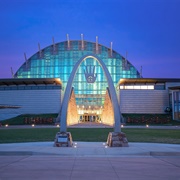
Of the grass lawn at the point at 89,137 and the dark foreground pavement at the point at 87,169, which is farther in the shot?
the grass lawn at the point at 89,137

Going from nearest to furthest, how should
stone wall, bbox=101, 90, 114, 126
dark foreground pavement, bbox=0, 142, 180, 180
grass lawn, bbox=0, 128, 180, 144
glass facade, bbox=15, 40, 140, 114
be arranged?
→ dark foreground pavement, bbox=0, 142, 180, 180 → grass lawn, bbox=0, 128, 180, 144 → stone wall, bbox=101, 90, 114, 126 → glass facade, bbox=15, 40, 140, 114

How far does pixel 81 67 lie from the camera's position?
12388 cm

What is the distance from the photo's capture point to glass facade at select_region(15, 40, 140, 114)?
4899 inches

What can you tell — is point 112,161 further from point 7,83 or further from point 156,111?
point 7,83

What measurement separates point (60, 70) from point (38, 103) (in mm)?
23951

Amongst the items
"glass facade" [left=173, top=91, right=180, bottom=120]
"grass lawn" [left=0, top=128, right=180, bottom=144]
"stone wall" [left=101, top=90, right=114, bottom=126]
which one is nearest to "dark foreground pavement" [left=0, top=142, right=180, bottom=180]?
"grass lawn" [left=0, top=128, right=180, bottom=144]

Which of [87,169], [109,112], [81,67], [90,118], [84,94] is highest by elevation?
[81,67]

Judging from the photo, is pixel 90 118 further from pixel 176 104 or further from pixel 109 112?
pixel 109 112

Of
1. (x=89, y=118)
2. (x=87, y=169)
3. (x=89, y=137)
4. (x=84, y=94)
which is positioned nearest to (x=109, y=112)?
(x=89, y=118)

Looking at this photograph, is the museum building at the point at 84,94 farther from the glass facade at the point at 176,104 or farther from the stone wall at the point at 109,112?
the stone wall at the point at 109,112

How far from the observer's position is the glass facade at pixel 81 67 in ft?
408

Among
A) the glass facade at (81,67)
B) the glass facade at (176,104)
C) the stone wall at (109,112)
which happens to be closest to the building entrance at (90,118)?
the glass facade at (81,67)

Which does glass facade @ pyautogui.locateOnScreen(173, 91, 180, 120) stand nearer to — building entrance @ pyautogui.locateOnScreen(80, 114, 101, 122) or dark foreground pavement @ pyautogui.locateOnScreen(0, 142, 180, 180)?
building entrance @ pyautogui.locateOnScreen(80, 114, 101, 122)

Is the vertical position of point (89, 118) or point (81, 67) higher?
point (81, 67)
